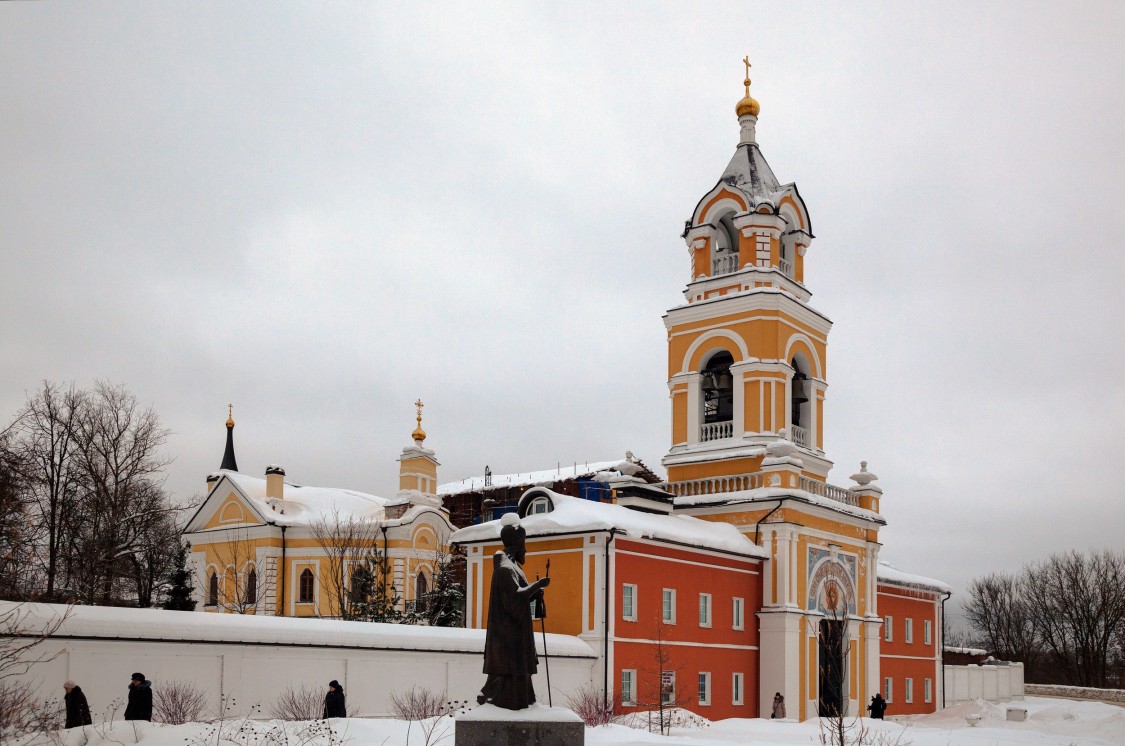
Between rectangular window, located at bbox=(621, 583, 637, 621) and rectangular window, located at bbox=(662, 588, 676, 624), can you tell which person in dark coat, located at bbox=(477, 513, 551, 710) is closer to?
rectangular window, located at bbox=(621, 583, 637, 621)

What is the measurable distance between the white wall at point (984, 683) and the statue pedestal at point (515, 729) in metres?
36.6

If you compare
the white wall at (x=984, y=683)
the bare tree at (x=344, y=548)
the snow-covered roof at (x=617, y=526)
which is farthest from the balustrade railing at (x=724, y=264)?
the white wall at (x=984, y=683)

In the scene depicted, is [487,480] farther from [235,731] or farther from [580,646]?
[235,731]

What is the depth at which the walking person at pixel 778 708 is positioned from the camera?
2798 cm

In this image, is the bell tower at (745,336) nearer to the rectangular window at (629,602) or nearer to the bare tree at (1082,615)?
the rectangular window at (629,602)

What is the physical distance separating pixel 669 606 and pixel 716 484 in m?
5.63

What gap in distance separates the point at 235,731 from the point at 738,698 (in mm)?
17327

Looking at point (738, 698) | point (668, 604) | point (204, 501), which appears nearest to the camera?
point (668, 604)

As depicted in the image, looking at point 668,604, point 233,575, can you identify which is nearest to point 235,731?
point 668,604

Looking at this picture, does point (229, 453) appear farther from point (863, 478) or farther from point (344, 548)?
point (863, 478)

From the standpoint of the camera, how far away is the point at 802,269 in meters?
35.3

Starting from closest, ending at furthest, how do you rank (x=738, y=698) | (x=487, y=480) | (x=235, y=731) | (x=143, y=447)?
(x=235, y=731)
(x=738, y=698)
(x=143, y=447)
(x=487, y=480)

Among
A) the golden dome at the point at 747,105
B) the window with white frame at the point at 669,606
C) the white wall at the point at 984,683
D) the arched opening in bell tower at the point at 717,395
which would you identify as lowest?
the white wall at the point at 984,683

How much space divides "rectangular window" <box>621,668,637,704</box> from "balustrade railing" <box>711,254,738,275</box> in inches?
534
